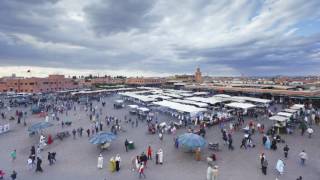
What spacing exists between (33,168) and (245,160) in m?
11.8

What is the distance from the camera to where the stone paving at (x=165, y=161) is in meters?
12.0

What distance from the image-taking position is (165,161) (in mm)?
13906

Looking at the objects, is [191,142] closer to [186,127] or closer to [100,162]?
[100,162]

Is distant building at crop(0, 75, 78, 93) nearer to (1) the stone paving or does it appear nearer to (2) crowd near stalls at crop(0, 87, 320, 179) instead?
(2) crowd near stalls at crop(0, 87, 320, 179)

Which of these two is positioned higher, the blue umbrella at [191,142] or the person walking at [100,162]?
the blue umbrella at [191,142]

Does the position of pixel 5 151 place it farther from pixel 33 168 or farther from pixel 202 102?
pixel 202 102

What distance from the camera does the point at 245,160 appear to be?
1380cm

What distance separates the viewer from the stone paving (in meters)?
12.0

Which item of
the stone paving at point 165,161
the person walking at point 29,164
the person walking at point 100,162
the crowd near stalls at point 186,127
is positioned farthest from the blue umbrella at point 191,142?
the person walking at point 29,164

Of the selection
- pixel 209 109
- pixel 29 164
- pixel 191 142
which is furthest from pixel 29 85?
pixel 191 142

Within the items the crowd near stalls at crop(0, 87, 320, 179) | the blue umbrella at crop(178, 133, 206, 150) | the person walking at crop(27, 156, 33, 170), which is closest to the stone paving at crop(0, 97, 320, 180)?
the person walking at crop(27, 156, 33, 170)

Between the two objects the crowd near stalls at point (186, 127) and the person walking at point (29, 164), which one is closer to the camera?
the person walking at point (29, 164)

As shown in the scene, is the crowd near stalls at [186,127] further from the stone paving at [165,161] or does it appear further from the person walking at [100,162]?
the stone paving at [165,161]

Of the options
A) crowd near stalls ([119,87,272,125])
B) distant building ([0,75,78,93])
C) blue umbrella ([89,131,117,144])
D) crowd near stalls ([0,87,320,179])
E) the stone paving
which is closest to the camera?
the stone paving
